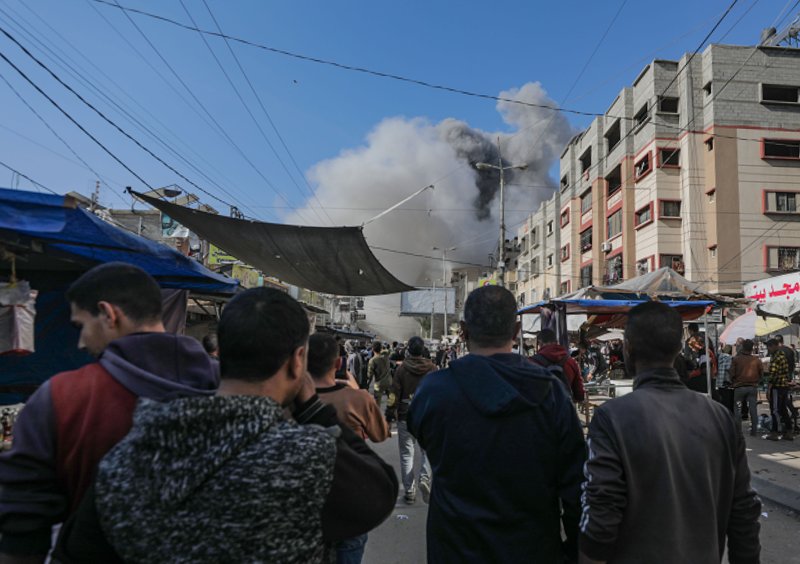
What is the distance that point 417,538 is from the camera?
13.0ft

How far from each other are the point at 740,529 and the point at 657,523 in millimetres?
369

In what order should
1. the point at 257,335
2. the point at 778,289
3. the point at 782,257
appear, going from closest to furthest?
the point at 257,335 → the point at 778,289 → the point at 782,257

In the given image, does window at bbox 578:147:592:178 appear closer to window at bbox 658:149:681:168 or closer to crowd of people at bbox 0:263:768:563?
window at bbox 658:149:681:168

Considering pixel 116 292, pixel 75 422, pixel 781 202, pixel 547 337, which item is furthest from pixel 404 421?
pixel 781 202

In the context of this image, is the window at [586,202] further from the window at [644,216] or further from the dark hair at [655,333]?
the dark hair at [655,333]

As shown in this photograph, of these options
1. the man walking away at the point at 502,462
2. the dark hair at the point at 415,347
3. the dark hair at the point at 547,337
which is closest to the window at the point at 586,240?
the dark hair at the point at 547,337

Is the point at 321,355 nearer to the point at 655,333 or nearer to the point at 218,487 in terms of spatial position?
the point at 655,333

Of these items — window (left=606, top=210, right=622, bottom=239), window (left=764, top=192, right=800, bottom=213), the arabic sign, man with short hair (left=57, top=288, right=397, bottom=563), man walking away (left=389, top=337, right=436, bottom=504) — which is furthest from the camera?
window (left=606, top=210, right=622, bottom=239)

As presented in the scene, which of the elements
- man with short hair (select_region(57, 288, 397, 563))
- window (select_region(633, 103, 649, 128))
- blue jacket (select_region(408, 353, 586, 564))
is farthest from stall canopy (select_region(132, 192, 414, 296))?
window (select_region(633, 103, 649, 128))

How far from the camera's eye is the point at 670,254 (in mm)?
23016

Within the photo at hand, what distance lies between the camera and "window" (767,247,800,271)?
2067 centimetres

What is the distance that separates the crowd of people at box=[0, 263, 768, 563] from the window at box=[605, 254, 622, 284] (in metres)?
26.5

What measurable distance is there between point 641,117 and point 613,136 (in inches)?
153

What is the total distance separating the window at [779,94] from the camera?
2206 cm
